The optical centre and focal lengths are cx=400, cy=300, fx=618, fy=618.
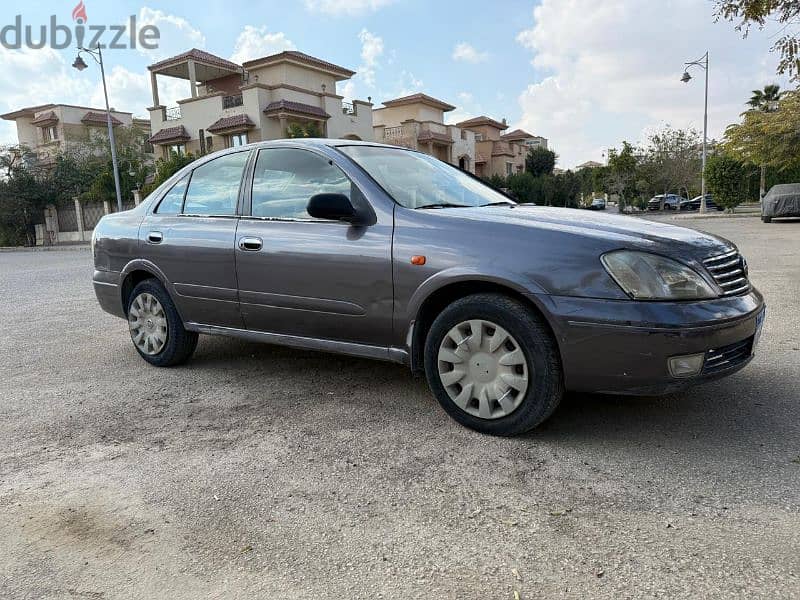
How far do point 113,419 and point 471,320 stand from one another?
2.33m

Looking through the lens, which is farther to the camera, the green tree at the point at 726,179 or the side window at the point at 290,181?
the green tree at the point at 726,179

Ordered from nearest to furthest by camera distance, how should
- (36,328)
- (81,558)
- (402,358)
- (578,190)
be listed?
(81,558)
(402,358)
(36,328)
(578,190)

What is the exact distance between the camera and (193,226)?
454 centimetres

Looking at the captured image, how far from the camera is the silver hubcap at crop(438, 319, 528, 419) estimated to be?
320cm

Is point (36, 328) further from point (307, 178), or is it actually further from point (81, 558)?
point (81, 558)

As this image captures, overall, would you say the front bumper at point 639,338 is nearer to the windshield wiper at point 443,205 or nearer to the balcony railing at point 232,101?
the windshield wiper at point 443,205

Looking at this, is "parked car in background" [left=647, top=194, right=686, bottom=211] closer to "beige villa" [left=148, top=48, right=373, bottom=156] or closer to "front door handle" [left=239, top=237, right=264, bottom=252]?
"beige villa" [left=148, top=48, right=373, bottom=156]

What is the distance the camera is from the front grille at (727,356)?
2982 mm

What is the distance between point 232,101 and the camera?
106 ft

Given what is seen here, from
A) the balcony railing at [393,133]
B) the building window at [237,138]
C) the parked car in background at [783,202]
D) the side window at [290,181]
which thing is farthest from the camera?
the balcony railing at [393,133]

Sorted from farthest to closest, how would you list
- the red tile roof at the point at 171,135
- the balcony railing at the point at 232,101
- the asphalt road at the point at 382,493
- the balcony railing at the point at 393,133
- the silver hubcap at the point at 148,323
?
the balcony railing at the point at 393,133
the red tile roof at the point at 171,135
the balcony railing at the point at 232,101
the silver hubcap at the point at 148,323
the asphalt road at the point at 382,493

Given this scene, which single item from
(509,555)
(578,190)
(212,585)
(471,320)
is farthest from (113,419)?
(578,190)

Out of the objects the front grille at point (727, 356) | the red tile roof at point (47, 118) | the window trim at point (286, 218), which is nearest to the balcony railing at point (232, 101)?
the red tile roof at point (47, 118)

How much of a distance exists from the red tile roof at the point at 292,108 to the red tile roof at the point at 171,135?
5594 millimetres
